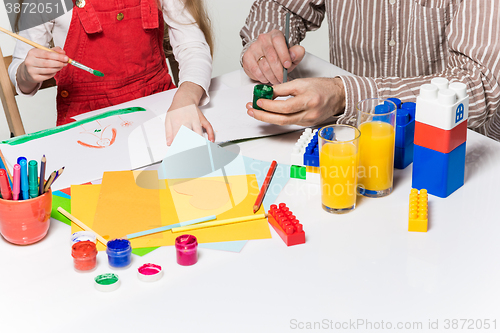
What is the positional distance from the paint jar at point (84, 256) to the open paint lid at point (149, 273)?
0.07 meters

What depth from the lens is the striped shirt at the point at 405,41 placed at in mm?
954

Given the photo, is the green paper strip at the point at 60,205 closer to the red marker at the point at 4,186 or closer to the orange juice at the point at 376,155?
the red marker at the point at 4,186

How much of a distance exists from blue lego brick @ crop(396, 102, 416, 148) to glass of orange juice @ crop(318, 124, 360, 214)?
13 cm

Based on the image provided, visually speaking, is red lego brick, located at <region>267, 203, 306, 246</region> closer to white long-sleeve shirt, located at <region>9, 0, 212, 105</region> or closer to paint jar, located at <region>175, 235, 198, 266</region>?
paint jar, located at <region>175, 235, 198, 266</region>

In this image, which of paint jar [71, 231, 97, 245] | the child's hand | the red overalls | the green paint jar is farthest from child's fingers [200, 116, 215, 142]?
the red overalls

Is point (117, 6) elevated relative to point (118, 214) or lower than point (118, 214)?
elevated

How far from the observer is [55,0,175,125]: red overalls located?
1329 mm

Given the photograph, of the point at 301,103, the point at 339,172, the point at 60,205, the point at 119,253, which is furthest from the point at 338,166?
the point at 60,205

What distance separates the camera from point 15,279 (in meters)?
0.66

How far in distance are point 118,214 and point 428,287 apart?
463 millimetres

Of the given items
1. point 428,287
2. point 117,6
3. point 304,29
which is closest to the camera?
point 428,287

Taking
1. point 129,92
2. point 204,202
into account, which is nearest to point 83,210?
point 204,202

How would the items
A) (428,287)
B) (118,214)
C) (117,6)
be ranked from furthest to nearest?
(117,6) < (118,214) < (428,287)

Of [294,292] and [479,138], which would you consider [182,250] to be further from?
[479,138]
